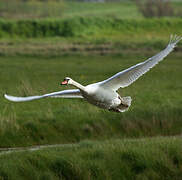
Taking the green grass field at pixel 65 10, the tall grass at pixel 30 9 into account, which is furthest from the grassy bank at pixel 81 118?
the tall grass at pixel 30 9

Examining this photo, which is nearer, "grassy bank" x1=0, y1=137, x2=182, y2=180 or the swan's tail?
"grassy bank" x1=0, y1=137, x2=182, y2=180

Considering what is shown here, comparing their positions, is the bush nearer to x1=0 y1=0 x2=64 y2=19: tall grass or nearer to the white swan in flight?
x1=0 y1=0 x2=64 y2=19: tall grass

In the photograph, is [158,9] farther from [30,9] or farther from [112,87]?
[112,87]

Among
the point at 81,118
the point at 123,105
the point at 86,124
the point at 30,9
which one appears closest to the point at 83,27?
the point at 30,9

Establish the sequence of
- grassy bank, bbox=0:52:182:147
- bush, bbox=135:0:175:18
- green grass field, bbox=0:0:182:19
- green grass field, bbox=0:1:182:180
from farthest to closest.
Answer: green grass field, bbox=0:0:182:19
bush, bbox=135:0:175:18
grassy bank, bbox=0:52:182:147
green grass field, bbox=0:1:182:180

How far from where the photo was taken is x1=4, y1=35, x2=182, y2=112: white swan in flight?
12258mm

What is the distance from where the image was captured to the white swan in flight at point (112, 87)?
483 inches

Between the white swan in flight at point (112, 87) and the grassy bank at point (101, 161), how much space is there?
38.2 inches

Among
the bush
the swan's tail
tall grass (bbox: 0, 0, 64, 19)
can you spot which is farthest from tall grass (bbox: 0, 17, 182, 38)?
the swan's tail

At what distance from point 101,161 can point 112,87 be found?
4.71 ft

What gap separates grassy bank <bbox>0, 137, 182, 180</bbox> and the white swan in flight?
970mm

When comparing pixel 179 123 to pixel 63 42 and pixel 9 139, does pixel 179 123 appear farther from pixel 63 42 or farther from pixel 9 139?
pixel 63 42

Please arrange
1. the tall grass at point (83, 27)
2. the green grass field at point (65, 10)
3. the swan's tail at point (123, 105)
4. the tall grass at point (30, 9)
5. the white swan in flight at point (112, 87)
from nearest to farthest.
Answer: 1. the white swan in flight at point (112, 87)
2. the swan's tail at point (123, 105)
3. the tall grass at point (83, 27)
4. the green grass field at point (65, 10)
5. the tall grass at point (30, 9)

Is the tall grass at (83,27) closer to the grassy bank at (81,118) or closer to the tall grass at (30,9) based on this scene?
the tall grass at (30,9)
